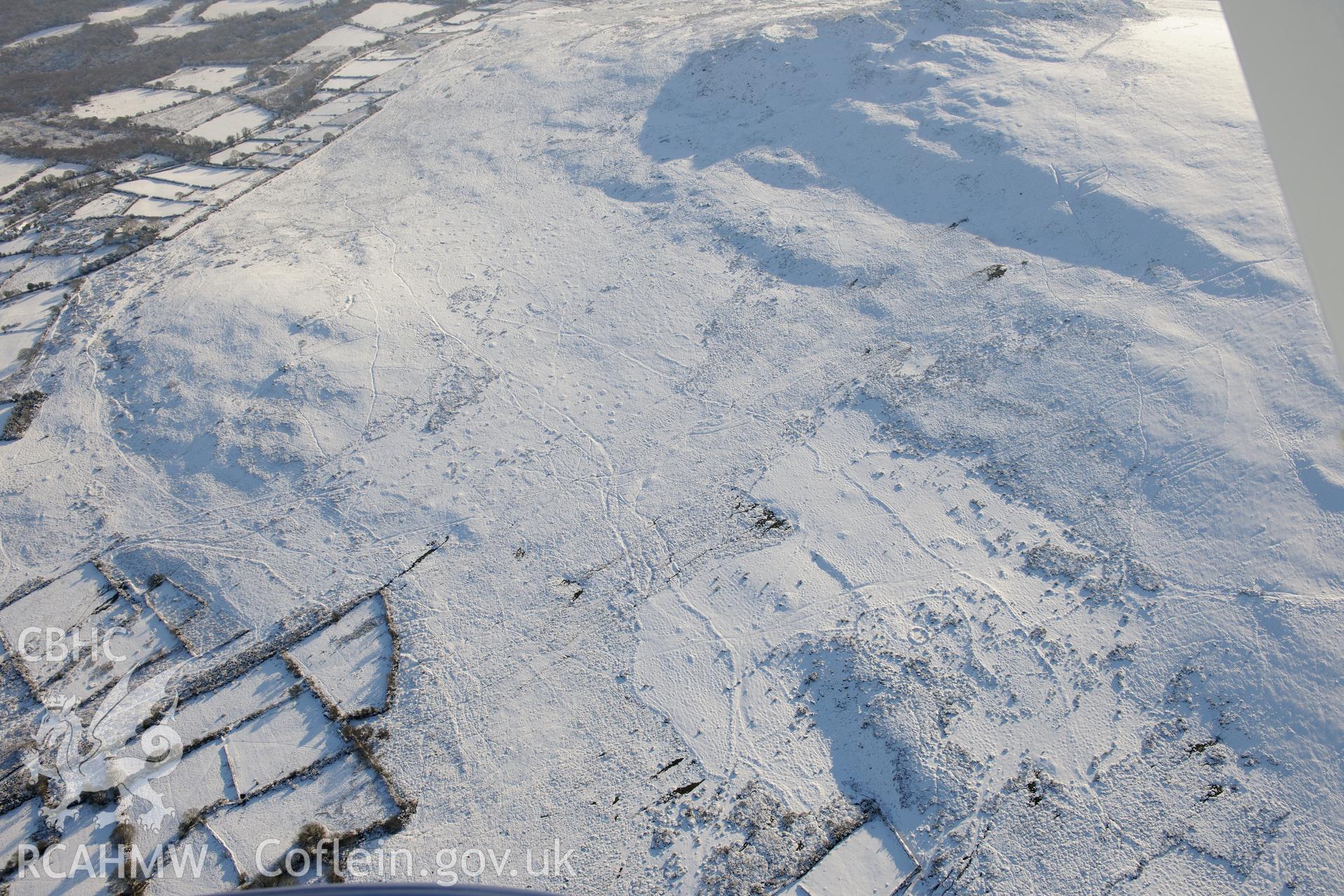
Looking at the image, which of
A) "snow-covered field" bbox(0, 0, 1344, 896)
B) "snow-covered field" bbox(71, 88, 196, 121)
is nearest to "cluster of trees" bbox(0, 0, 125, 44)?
"snow-covered field" bbox(71, 88, 196, 121)

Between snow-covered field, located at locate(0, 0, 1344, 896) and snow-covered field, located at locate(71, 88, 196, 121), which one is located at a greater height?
snow-covered field, located at locate(71, 88, 196, 121)

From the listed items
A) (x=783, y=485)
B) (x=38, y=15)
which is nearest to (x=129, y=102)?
(x=38, y=15)

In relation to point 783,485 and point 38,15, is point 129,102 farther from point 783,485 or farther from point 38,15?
point 783,485

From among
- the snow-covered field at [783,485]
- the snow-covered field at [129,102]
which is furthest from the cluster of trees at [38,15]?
the snow-covered field at [783,485]

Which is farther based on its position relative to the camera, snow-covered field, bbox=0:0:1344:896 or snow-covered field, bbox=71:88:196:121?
snow-covered field, bbox=71:88:196:121

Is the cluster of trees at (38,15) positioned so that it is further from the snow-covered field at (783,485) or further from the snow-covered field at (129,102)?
the snow-covered field at (783,485)

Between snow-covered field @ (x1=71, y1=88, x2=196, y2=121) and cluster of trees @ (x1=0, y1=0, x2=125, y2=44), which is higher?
cluster of trees @ (x1=0, y1=0, x2=125, y2=44)

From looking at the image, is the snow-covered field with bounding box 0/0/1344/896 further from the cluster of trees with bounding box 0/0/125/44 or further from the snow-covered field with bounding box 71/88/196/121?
the cluster of trees with bounding box 0/0/125/44

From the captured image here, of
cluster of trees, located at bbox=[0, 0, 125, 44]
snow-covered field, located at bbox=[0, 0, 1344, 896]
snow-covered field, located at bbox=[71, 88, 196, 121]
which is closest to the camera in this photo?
snow-covered field, located at bbox=[0, 0, 1344, 896]

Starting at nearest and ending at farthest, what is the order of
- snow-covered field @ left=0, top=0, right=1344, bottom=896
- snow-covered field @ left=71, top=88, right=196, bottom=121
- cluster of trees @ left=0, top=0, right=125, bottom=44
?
snow-covered field @ left=0, top=0, right=1344, bottom=896 < snow-covered field @ left=71, top=88, right=196, bottom=121 < cluster of trees @ left=0, top=0, right=125, bottom=44

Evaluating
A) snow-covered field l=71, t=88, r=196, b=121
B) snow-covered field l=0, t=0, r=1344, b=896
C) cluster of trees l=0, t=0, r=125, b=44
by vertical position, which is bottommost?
snow-covered field l=0, t=0, r=1344, b=896
